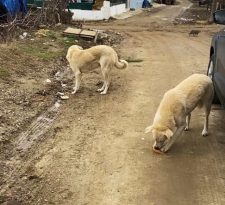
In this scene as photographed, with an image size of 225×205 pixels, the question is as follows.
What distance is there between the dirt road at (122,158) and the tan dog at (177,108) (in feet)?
0.90

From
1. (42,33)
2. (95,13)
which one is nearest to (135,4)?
(95,13)

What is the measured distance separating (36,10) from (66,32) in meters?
4.73

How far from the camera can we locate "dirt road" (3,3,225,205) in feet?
17.2

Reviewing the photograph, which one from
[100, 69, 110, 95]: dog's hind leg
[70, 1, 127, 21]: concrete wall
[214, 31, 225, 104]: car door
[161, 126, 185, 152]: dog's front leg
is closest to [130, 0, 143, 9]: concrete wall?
[70, 1, 127, 21]: concrete wall

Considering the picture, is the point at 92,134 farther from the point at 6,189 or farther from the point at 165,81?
the point at 165,81

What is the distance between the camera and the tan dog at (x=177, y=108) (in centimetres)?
620

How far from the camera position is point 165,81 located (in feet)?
34.6

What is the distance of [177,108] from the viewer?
6.35 m

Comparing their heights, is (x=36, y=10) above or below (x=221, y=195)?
below

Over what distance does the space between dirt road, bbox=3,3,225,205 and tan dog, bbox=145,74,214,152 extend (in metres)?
0.27

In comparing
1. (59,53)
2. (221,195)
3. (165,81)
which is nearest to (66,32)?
(59,53)

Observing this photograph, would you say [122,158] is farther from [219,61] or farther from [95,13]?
[95,13]

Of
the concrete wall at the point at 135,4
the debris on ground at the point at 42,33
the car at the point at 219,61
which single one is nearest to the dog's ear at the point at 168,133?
the car at the point at 219,61

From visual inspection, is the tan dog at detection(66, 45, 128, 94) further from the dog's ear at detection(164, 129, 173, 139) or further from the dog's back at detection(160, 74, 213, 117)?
the dog's ear at detection(164, 129, 173, 139)
